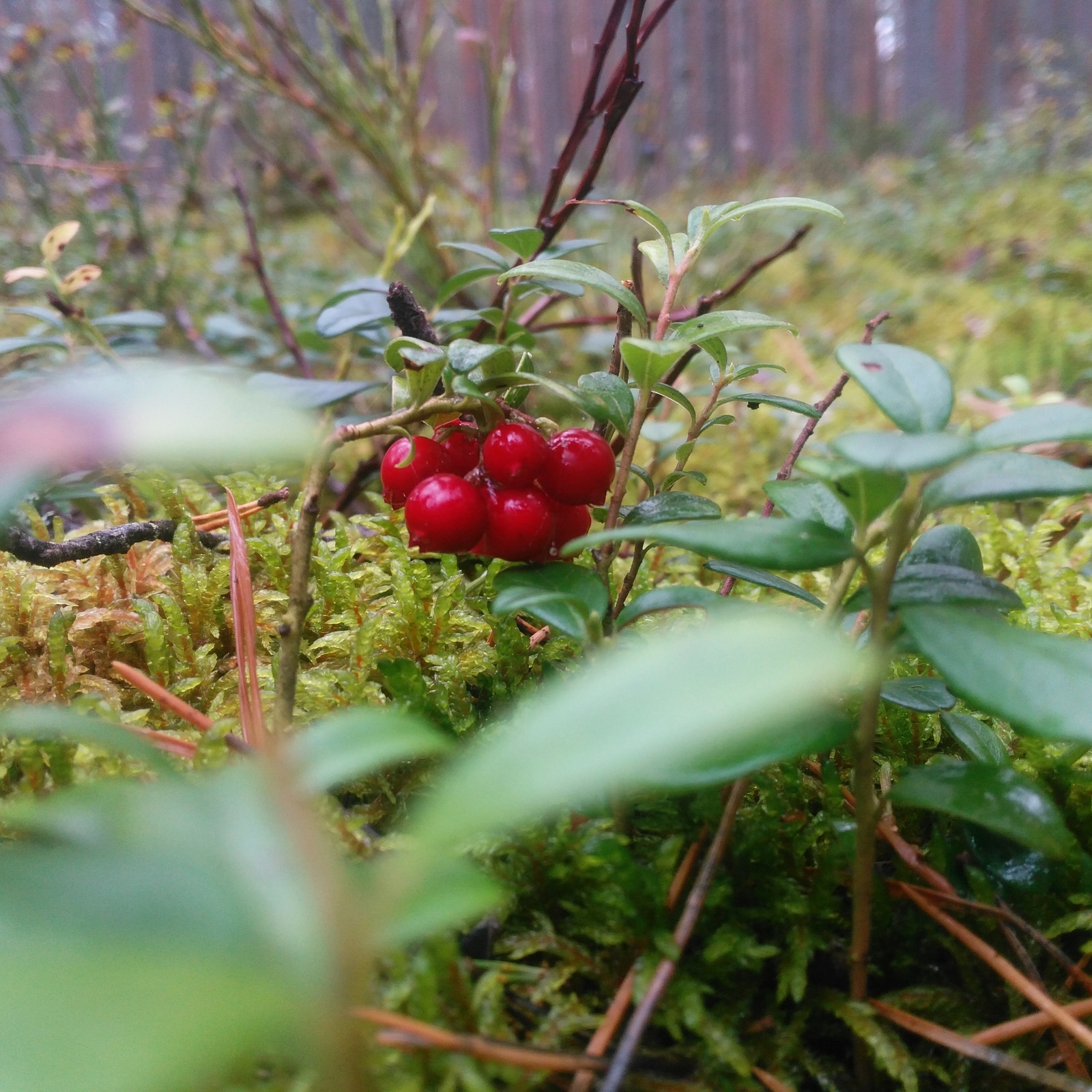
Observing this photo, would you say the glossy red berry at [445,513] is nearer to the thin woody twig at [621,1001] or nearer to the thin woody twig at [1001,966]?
the thin woody twig at [621,1001]

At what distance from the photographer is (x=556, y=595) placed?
1.56 ft

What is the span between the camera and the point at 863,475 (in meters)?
0.42

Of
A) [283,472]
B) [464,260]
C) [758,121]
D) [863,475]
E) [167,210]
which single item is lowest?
[283,472]

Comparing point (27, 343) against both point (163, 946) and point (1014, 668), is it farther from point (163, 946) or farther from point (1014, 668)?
point (1014, 668)

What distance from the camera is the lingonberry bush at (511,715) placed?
225mm

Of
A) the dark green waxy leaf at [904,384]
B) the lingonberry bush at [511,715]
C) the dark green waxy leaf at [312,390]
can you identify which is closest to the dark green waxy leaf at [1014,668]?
the lingonberry bush at [511,715]

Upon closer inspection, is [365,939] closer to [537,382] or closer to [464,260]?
[537,382]

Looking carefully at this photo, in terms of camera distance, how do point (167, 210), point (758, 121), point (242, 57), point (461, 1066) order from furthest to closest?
point (758, 121) → point (167, 210) → point (242, 57) → point (461, 1066)

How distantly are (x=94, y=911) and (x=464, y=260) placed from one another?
2.87 meters

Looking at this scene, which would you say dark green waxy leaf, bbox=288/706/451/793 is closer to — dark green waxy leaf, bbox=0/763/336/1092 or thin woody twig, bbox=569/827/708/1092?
dark green waxy leaf, bbox=0/763/336/1092

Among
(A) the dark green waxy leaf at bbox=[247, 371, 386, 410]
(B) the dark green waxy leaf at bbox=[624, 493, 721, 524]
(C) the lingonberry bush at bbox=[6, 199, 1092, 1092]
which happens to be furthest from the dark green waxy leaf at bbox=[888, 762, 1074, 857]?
(A) the dark green waxy leaf at bbox=[247, 371, 386, 410]

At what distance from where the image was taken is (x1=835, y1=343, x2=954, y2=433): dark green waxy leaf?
0.42 m

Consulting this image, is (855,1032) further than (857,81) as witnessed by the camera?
No

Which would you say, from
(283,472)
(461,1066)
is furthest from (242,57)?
(461,1066)
